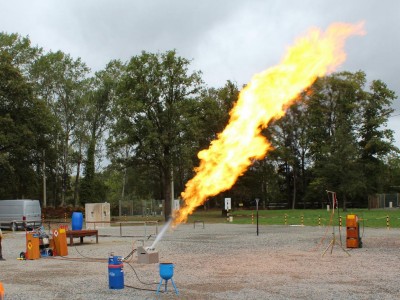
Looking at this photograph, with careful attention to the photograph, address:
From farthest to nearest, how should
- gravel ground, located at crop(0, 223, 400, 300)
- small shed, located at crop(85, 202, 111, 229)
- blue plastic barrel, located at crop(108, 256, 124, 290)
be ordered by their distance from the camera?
small shed, located at crop(85, 202, 111, 229)
blue plastic barrel, located at crop(108, 256, 124, 290)
gravel ground, located at crop(0, 223, 400, 300)

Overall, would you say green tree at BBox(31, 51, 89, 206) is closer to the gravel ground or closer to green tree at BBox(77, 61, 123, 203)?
green tree at BBox(77, 61, 123, 203)

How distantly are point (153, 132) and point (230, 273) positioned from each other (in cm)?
3808

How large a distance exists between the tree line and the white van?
31.7 feet

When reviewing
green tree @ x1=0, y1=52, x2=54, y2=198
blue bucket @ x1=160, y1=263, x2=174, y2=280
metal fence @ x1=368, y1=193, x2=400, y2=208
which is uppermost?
green tree @ x1=0, y1=52, x2=54, y2=198

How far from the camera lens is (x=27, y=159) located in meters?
59.2

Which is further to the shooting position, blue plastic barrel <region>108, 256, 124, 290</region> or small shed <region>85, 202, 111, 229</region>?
small shed <region>85, 202, 111, 229</region>

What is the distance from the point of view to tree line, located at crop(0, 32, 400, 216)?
53.2 m

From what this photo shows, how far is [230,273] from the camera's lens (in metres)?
14.7

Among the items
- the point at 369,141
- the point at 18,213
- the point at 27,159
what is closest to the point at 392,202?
the point at 369,141

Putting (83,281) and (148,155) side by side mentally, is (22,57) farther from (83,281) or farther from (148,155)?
(83,281)

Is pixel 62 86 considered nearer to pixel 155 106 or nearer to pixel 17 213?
pixel 155 106

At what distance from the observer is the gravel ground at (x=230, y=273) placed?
38.2 ft

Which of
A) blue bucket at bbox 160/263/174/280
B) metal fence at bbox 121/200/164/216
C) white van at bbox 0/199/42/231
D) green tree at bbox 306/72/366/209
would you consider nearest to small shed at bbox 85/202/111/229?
white van at bbox 0/199/42/231

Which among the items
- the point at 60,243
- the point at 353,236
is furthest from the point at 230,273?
the point at 353,236
